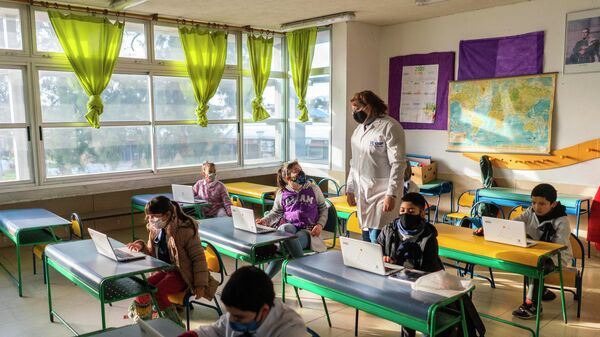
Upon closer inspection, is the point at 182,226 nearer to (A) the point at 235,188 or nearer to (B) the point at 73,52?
(A) the point at 235,188

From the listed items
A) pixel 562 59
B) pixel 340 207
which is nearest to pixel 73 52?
pixel 340 207

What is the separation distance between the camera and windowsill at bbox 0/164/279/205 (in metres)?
5.53

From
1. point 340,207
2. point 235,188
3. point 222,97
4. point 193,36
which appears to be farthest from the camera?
point 222,97

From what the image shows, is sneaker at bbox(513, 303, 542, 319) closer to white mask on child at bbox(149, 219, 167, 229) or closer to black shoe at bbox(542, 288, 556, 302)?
black shoe at bbox(542, 288, 556, 302)

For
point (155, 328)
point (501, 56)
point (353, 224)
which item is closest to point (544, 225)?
point (353, 224)

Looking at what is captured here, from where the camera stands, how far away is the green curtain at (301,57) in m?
7.23

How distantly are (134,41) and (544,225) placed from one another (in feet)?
17.4

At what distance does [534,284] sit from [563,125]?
2596 millimetres

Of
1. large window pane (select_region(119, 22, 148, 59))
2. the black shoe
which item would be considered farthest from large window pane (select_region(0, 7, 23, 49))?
the black shoe

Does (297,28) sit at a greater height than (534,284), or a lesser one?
greater

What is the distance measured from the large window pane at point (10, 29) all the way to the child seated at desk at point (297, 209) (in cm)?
369

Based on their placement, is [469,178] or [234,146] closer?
[469,178]

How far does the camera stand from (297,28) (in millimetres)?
7090

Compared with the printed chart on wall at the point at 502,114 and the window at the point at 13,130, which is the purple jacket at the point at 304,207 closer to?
the printed chart on wall at the point at 502,114
